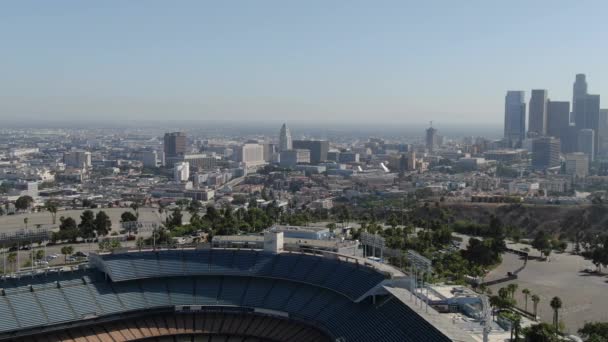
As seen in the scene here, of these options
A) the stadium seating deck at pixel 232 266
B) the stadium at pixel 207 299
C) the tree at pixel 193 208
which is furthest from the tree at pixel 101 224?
the stadium seating deck at pixel 232 266

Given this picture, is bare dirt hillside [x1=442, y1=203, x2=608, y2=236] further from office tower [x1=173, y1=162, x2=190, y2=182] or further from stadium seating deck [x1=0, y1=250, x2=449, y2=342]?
office tower [x1=173, y1=162, x2=190, y2=182]

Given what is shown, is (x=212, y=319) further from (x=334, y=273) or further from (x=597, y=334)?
(x=597, y=334)

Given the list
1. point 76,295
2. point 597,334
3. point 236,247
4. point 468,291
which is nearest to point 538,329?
point 597,334

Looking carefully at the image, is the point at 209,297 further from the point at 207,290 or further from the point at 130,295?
the point at 130,295

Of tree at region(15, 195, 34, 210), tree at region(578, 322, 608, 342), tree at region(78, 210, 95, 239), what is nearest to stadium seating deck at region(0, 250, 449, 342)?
tree at region(578, 322, 608, 342)

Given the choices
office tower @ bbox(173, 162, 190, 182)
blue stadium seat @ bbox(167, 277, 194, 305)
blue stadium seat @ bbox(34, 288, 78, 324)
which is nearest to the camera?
blue stadium seat @ bbox(34, 288, 78, 324)

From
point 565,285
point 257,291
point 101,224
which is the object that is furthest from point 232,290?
point 101,224

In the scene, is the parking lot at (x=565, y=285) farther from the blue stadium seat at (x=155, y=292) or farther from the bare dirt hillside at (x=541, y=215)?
the blue stadium seat at (x=155, y=292)

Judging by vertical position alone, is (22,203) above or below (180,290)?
below
